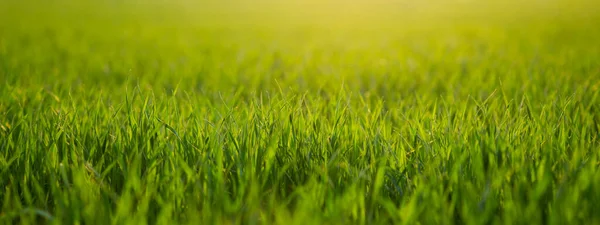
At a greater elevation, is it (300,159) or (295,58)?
(300,159)

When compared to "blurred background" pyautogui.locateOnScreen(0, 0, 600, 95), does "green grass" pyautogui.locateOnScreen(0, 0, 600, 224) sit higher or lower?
higher

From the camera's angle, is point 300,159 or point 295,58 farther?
point 295,58

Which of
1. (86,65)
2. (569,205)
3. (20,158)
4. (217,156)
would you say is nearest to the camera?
(569,205)

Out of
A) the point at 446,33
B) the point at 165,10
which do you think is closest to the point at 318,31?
the point at 446,33

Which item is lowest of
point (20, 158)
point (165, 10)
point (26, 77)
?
point (165, 10)

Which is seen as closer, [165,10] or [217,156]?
[217,156]

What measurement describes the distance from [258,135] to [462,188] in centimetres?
71

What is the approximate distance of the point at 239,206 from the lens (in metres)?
1.44

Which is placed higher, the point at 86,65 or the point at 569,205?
the point at 569,205

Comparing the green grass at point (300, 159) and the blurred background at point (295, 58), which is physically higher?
the green grass at point (300, 159)

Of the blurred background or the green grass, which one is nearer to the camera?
the green grass

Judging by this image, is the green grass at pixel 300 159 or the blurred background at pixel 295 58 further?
the blurred background at pixel 295 58

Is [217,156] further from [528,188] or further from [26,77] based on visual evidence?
[26,77]

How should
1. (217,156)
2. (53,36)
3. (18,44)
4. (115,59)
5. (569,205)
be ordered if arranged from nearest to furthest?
(569,205) → (217,156) → (115,59) → (18,44) → (53,36)
